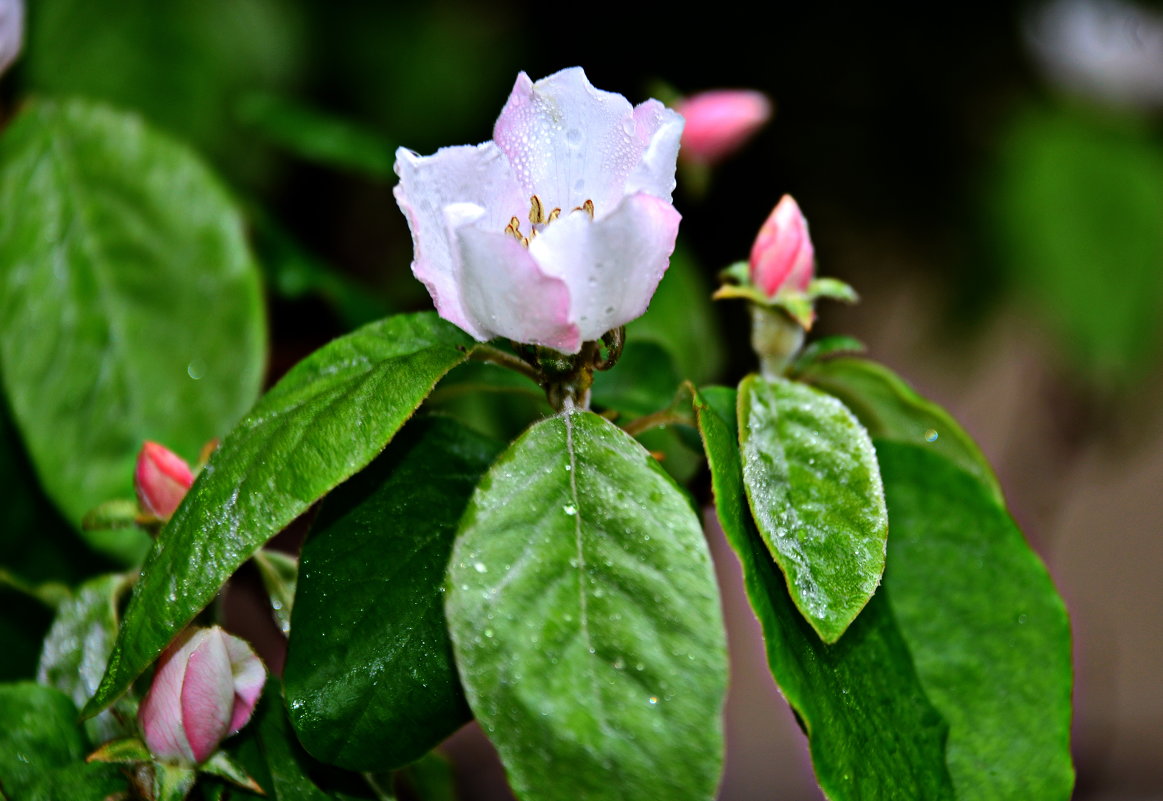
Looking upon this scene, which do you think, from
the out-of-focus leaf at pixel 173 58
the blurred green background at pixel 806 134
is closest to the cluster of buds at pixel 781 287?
the blurred green background at pixel 806 134

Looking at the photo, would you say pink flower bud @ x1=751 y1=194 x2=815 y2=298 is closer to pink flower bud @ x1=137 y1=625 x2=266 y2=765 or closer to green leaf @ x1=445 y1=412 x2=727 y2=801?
green leaf @ x1=445 y1=412 x2=727 y2=801

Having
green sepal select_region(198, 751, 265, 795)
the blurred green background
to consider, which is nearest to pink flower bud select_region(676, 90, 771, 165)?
the blurred green background

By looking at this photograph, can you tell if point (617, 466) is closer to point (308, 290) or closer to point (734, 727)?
point (308, 290)

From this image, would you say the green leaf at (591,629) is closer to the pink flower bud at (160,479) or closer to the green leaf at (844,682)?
the green leaf at (844,682)

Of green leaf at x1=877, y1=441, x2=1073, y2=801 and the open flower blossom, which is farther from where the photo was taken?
green leaf at x1=877, y1=441, x2=1073, y2=801

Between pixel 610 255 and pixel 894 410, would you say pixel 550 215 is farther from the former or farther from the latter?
pixel 894 410

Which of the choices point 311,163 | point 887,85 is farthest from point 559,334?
point 887,85
